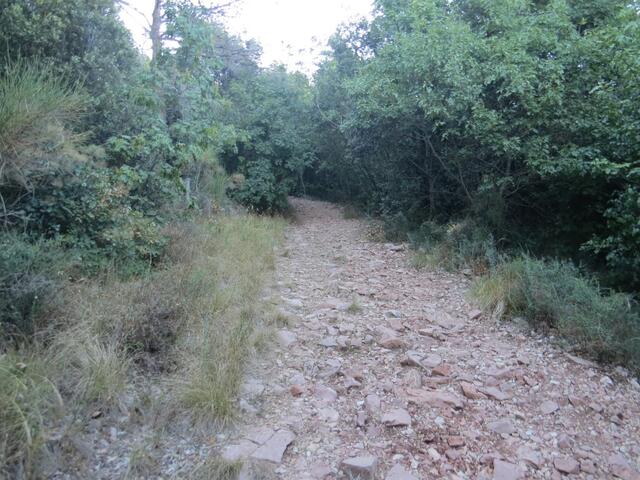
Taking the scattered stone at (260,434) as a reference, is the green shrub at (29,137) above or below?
above

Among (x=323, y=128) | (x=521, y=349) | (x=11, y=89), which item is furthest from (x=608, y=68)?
(x=323, y=128)

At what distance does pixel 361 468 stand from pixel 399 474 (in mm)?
234

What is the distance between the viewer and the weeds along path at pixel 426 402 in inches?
111

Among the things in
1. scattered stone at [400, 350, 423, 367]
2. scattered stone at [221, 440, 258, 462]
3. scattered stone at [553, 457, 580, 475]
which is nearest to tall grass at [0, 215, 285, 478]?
scattered stone at [221, 440, 258, 462]

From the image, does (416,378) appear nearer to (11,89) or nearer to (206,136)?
(11,89)

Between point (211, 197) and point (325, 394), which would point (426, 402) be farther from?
point (211, 197)

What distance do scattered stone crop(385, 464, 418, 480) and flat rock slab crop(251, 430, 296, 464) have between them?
65 centimetres

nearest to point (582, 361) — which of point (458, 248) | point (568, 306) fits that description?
point (568, 306)

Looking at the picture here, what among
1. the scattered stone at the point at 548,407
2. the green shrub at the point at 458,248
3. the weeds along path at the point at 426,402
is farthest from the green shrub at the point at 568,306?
the scattered stone at the point at 548,407

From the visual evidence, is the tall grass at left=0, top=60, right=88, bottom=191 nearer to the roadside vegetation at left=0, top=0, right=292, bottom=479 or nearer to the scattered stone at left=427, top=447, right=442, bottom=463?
the roadside vegetation at left=0, top=0, right=292, bottom=479

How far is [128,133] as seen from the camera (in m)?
6.29

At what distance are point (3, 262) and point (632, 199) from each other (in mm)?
6218

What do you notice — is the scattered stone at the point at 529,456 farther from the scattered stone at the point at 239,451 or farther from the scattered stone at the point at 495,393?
the scattered stone at the point at 239,451

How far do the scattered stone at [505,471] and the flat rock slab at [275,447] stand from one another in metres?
1.27
